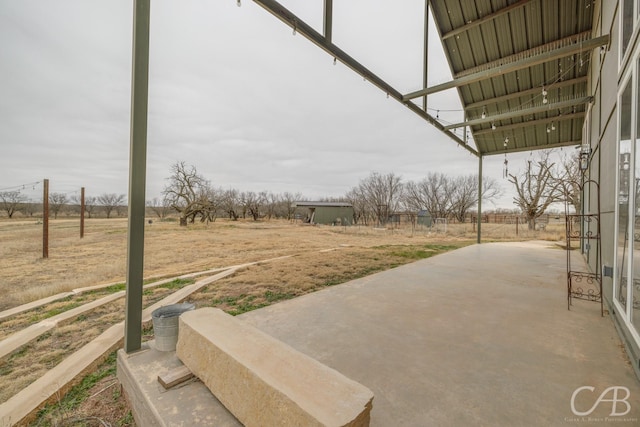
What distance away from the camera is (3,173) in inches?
228

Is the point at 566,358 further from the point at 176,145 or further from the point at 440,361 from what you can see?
the point at 176,145

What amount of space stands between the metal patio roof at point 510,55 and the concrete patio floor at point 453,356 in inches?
145

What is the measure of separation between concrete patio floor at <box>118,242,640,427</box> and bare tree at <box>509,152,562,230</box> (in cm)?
1693

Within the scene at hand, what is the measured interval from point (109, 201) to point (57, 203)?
681 cm

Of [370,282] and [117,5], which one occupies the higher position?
[117,5]

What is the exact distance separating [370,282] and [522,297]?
208cm

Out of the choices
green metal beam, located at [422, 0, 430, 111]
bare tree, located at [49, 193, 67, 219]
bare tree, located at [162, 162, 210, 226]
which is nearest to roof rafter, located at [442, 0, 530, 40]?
green metal beam, located at [422, 0, 430, 111]

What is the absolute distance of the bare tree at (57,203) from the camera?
2028 centimetres

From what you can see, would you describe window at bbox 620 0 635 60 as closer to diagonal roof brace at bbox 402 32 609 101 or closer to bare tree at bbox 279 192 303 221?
diagonal roof brace at bbox 402 32 609 101

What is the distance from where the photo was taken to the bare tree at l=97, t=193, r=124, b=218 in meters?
27.5

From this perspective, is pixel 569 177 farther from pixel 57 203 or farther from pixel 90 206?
pixel 90 206

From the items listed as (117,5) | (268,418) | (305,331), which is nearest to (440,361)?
(305,331)

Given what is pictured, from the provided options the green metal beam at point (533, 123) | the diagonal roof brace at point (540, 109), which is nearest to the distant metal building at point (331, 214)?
the green metal beam at point (533, 123)

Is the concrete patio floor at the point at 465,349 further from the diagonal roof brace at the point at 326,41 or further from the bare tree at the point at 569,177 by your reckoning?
the bare tree at the point at 569,177
